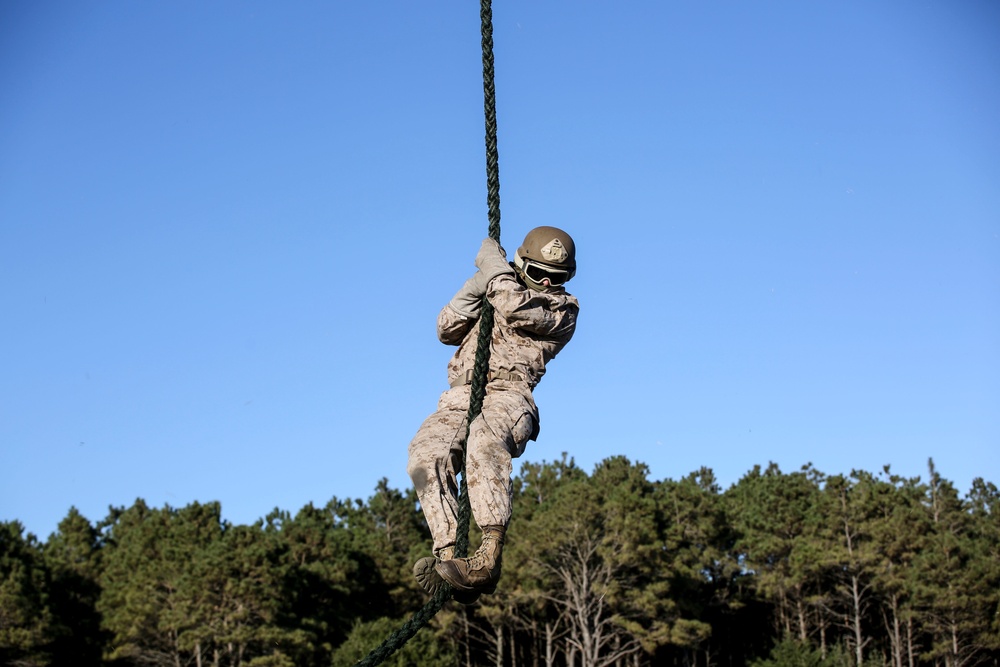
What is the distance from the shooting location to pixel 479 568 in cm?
730

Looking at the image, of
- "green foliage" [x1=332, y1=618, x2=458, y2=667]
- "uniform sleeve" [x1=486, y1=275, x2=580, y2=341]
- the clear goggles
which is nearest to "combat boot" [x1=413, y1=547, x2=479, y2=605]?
"uniform sleeve" [x1=486, y1=275, x2=580, y2=341]

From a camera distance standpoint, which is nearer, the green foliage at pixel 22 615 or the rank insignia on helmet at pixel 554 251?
the rank insignia on helmet at pixel 554 251

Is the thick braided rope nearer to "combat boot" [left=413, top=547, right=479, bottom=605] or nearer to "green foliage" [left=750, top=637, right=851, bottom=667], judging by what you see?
"combat boot" [left=413, top=547, right=479, bottom=605]

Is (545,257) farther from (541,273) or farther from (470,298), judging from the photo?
(470,298)

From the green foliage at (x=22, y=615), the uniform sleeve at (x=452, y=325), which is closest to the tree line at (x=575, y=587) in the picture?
the green foliage at (x=22, y=615)

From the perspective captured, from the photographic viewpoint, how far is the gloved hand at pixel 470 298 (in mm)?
8141

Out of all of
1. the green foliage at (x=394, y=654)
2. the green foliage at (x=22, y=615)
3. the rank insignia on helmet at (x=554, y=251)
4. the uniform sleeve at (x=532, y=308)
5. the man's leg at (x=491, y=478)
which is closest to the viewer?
the man's leg at (x=491, y=478)

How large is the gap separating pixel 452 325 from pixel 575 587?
5320 centimetres

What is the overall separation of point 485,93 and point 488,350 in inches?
59.1

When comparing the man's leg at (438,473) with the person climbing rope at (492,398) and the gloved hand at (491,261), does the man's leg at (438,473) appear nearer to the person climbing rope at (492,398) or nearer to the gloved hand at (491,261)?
the person climbing rope at (492,398)

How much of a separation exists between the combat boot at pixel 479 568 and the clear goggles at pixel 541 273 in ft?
5.21

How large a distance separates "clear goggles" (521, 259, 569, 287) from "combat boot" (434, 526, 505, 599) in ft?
5.21

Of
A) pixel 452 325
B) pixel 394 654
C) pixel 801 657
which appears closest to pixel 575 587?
pixel 801 657

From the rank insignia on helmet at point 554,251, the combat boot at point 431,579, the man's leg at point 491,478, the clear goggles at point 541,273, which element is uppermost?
the rank insignia on helmet at point 554,251
